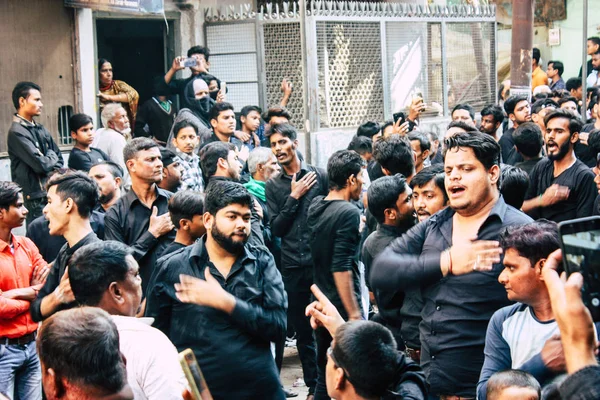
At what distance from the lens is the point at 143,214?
631 centimetres

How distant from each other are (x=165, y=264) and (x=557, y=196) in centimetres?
378

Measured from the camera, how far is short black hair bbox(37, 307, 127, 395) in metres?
2.88

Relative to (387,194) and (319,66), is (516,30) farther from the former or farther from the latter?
(387,194)

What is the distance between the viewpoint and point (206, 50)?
42.2 feet

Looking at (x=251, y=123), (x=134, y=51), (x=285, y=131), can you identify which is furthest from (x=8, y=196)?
(x=134, y=51)

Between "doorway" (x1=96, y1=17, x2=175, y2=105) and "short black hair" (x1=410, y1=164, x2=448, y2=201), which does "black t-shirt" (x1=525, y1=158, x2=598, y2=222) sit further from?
"doorway" (x1=96, y1=17, x2=175, y2=105)

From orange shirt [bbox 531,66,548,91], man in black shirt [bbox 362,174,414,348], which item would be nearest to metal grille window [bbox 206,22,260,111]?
orange shirt [bbox 531,66,548,91]

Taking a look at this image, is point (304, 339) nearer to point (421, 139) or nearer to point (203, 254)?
point (421, 139)

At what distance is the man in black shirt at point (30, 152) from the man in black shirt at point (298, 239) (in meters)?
2.75

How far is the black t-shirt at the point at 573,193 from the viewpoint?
7254 mm

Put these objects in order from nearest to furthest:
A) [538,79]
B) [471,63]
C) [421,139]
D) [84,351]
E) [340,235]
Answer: [84,351] < [340,235] < [421,139] < [471,63] < [538,79]

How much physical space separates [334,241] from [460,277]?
2.26 metres

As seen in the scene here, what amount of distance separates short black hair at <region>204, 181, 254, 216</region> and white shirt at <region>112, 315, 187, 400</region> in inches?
51.0

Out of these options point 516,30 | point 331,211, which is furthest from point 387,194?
point 516,30
